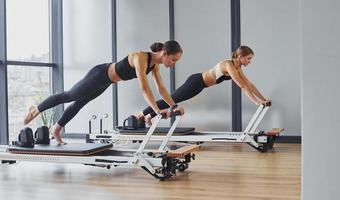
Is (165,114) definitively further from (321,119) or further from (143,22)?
(143,22)

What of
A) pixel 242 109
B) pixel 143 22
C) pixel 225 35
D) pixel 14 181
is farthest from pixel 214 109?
pixel 14 181

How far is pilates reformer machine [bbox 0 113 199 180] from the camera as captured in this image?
4.17 metres

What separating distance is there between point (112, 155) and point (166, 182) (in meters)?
0.68

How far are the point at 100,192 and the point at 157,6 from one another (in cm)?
476

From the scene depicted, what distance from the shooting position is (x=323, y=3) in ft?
5.15

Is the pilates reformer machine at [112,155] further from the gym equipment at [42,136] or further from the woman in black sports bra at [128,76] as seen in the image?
the woman in black sports bra at [128,76]

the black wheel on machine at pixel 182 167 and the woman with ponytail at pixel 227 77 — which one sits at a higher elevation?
the woman with ponytail at pixel 227 77

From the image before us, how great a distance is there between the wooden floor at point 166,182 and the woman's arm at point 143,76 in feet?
2.34

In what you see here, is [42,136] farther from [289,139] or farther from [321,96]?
[321,96]

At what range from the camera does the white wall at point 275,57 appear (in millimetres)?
7012

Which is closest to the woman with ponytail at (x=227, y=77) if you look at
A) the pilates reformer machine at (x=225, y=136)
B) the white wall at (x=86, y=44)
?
the pilates reformer machine at (x=225, y=136)

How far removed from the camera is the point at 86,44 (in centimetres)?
827

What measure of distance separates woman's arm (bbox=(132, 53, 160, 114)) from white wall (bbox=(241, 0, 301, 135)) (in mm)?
3223

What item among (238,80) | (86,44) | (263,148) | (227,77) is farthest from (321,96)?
(86,44)
